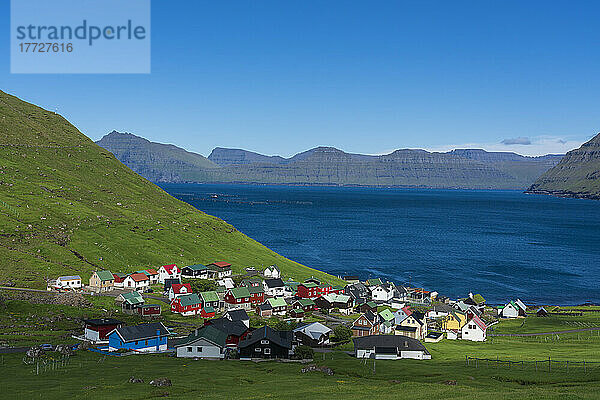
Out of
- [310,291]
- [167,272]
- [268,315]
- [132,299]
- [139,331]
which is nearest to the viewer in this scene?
[139,331]

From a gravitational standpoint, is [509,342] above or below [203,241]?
below

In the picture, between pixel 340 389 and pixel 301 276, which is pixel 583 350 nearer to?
pixel 340 389

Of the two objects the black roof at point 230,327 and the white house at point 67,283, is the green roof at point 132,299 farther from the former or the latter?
the black roof at point 230,327

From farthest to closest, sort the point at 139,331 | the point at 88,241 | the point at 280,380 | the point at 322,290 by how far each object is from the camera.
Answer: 1. the point at 88,241
2. the point at 322,290
3. the point at 139,331
4. the point at 280,380

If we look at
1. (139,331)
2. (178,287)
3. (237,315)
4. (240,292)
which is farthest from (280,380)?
(178,287)

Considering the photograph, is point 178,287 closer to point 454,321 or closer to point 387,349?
point 387,349

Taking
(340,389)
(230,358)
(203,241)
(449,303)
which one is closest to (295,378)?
(340,389)

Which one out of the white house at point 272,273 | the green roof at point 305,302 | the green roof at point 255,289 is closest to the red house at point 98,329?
the green roof at point 255,289
